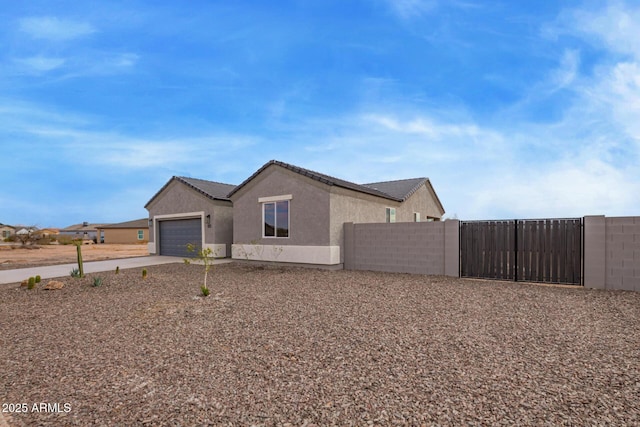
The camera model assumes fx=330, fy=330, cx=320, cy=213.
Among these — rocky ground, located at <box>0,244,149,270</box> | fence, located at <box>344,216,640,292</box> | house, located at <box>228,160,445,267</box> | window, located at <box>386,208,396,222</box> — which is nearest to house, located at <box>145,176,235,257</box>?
house, located at <box>228,160,445,267</box>

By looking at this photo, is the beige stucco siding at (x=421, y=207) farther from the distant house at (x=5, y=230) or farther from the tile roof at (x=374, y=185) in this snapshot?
the distant house at (x=5, y=230)

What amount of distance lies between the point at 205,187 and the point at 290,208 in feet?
26.4

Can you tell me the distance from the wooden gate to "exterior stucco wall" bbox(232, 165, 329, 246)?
5.53 meters

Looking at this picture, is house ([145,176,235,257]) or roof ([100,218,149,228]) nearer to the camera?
house ([145,176,235,257])

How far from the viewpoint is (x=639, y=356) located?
4680 millimetres

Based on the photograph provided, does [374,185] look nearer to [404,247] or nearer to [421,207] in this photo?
[421,207]

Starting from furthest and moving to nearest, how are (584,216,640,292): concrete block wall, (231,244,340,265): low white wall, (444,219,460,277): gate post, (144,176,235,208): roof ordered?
(144,176,235,208): roof
(231,244,340,265): low white wall
(444,219,460,277): gate post
(584,216,640,292): concrete block wall

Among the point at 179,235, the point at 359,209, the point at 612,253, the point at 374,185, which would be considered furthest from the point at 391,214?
the point at 179,235

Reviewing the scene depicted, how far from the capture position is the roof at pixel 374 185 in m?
14.1

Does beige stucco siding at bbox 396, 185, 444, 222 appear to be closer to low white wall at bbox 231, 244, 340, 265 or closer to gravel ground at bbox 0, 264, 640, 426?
low white wall at bbox 231, 244, 340, 265

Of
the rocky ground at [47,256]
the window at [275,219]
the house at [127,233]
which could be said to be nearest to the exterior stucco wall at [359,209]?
the window at [275,219]

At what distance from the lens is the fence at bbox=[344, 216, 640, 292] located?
31.6ft

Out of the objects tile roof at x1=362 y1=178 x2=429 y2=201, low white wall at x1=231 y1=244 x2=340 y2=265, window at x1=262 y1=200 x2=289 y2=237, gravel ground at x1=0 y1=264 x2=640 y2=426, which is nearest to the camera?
gravel ground at x1=0 y1=264 x2=640 y2=426

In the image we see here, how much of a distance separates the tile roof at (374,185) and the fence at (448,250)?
89.1 inches
